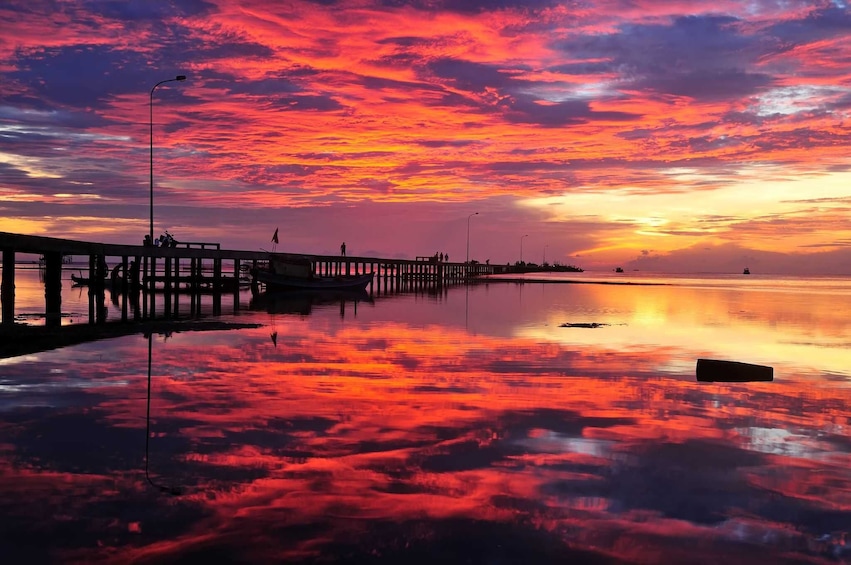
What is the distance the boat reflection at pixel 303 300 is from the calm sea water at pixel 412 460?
23.5 m

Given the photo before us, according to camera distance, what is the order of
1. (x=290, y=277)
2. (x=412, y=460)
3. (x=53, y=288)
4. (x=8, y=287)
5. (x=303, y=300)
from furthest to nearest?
1. (x=290, y=277)
2. (x=303, y=300)
3. (x=53, y=288)
4. (x=8, y=287)
5. (x=412, y=460)

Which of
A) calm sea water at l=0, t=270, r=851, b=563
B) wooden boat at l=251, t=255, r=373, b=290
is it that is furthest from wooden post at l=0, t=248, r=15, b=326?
wooden boat at l=251, t=255, r=373, b=290

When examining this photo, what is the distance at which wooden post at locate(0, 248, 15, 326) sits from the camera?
30.8 meters

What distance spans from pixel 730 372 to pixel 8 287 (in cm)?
2915

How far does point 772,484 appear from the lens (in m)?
9.57

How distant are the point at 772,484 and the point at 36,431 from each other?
1068cm

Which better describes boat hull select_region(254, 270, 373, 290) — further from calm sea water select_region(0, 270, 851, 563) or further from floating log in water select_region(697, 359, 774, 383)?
Result: floating log in water select_region(697, 359, 774, 383)

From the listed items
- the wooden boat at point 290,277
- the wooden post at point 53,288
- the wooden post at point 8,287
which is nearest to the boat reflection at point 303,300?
the wooden boat at point 290,277

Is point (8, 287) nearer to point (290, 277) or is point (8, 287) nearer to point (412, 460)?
point (412, 460)

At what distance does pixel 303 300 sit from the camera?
57.9 m

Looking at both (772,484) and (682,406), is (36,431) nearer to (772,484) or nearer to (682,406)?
(772,484)

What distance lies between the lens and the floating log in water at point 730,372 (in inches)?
737

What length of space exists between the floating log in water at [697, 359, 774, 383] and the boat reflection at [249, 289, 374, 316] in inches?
1003

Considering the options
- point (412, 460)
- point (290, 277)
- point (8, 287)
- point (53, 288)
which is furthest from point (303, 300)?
point (412, 460)
